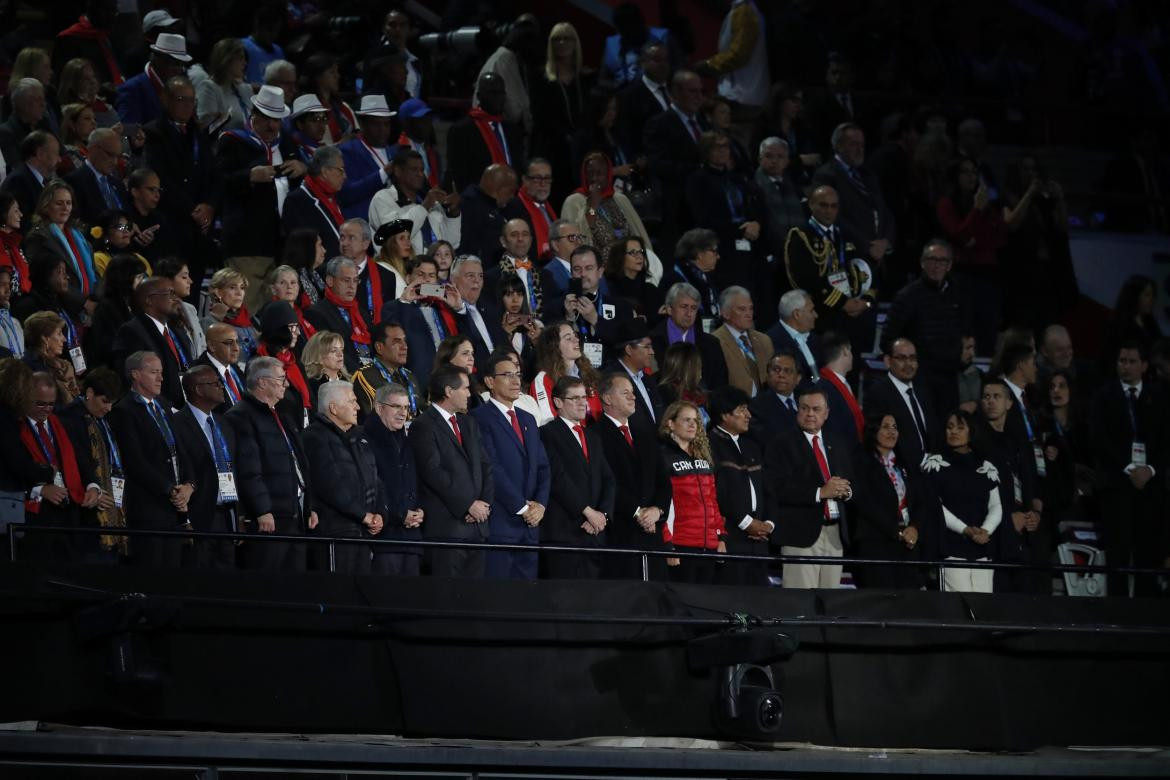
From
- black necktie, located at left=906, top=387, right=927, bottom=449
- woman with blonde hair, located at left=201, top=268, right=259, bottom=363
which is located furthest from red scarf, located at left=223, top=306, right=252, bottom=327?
black necktie, located at left=906, top=387, right=927, bottom=449

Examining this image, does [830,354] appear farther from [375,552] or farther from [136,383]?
[136,383]

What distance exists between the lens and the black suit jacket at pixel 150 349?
1159 cm

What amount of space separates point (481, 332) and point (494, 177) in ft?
6.14

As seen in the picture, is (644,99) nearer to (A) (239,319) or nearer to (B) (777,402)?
(B) (777,402)

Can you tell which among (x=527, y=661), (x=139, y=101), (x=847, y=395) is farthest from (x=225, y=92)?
(x=527, y=661)

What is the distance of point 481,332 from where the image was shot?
44.0ft

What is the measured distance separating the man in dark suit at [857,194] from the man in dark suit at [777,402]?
2.93 meters

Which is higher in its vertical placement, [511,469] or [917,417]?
[917,417]

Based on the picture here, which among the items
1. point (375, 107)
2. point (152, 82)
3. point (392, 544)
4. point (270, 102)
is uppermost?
point (152, 82)

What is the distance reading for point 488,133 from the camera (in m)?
15.8

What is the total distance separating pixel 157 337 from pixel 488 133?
4816 mm

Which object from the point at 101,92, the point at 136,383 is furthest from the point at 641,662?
the point at 101,92

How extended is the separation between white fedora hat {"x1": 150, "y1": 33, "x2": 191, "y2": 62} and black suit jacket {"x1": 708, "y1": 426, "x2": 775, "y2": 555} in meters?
5.12

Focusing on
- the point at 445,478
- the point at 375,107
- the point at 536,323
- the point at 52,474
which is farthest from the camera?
the point at 375,107
